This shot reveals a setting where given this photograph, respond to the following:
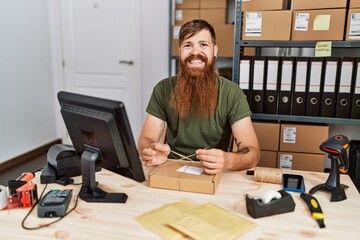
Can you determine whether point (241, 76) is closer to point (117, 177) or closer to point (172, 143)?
point (172, 143)

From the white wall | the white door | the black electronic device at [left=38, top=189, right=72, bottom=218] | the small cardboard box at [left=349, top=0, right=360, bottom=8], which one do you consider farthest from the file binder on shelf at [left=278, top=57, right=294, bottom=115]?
the white wall

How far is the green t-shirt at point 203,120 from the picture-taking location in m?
1.64

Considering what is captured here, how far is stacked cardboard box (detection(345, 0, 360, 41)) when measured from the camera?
2.00m

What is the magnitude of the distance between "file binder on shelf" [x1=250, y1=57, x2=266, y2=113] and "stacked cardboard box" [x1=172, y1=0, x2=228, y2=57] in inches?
22.0

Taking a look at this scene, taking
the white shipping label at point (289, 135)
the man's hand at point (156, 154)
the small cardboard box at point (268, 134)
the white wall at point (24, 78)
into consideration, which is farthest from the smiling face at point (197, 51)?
the white wall at point (24, 78)

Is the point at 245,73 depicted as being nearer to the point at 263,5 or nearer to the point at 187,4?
the point at 263,5

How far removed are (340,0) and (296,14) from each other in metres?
0.26

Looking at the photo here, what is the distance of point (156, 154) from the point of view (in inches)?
50.9

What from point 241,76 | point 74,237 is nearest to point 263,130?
point 241,76

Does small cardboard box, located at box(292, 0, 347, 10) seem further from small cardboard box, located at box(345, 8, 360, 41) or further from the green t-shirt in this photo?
the green t-shirt

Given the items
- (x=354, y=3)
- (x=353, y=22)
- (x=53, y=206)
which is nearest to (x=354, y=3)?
(x=354, y=3)

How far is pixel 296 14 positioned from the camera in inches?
81.8

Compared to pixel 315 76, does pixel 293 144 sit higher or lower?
lower

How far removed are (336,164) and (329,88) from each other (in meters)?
1.10
